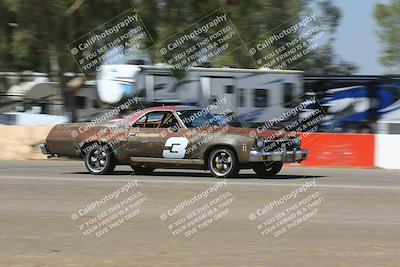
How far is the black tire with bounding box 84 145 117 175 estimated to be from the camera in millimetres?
14802

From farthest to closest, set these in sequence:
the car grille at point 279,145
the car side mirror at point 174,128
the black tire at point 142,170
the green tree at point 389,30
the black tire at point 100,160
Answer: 1. the green tree at point 389,30
2. the black tire at point 142,170
3. the black tire at point 100,160
4. the car side mirror at point 174,128
5. the car grille at point 279,145

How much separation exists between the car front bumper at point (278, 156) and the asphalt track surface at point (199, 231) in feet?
1.45

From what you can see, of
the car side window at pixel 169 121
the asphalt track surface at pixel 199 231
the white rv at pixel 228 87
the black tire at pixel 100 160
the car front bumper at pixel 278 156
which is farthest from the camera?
the white rv at pixel 228 87

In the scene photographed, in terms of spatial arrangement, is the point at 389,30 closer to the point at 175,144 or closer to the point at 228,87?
the point at 228,87

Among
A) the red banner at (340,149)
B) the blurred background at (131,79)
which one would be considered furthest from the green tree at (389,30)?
the red banner at (340,149)

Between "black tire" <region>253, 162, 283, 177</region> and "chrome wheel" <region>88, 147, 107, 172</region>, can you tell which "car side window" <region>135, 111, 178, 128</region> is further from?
"black tire" <region>253, 162, 283, 177</region>

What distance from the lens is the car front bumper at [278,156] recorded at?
1365 centimetres

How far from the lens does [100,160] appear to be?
14914 millimetres

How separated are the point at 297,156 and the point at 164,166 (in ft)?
8.61

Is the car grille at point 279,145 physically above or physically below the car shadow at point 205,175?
above

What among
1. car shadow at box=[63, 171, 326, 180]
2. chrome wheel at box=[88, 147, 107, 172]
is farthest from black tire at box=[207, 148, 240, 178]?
chrome wheel at box=[88, 147, 107, 172]

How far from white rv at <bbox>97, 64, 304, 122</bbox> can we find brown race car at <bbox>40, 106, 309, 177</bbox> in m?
13.6

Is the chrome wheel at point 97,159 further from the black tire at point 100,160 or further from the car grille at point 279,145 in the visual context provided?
the car grille at point 279,145

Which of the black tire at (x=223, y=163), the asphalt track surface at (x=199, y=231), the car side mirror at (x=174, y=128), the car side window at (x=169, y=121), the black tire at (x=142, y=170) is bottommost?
the asphalt track surface at (x=199, y=231)
